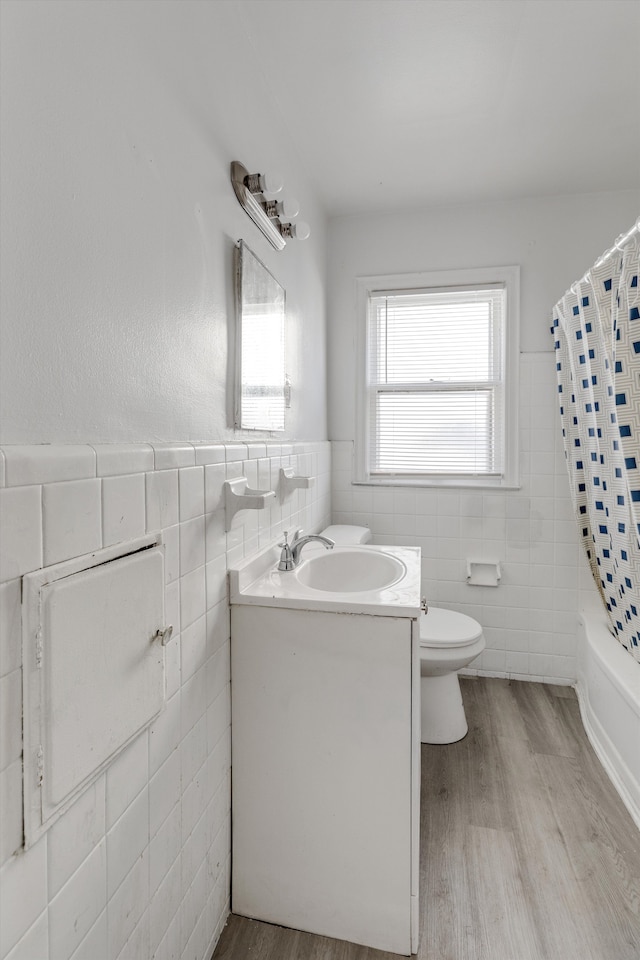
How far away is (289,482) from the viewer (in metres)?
1.72

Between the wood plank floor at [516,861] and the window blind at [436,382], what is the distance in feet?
4.43

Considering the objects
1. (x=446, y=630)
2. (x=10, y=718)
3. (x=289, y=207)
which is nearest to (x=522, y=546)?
(x=446, y=630)

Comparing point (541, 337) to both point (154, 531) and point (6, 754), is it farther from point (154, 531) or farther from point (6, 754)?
point (6, 754)

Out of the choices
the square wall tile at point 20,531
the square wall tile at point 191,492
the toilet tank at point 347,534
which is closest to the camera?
the square wall tile at point 20,531

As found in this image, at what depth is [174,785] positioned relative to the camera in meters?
1.04

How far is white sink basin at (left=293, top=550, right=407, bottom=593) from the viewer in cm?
174

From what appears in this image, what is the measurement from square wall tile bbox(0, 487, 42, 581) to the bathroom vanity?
69 centimetres

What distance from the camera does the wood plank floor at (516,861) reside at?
4.04 ft

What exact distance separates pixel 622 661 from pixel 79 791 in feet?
Answer: 6.54

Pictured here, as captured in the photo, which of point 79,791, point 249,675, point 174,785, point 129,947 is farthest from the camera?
point 249,675

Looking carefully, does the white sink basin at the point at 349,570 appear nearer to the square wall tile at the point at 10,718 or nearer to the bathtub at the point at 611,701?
the bathtub at the point at 611,701

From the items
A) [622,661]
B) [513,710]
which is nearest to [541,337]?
[622,661]

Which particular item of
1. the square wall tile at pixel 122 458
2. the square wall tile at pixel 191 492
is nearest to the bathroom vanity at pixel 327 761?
the square wall tile at pixel 191 492

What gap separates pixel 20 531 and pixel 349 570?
1.35m
